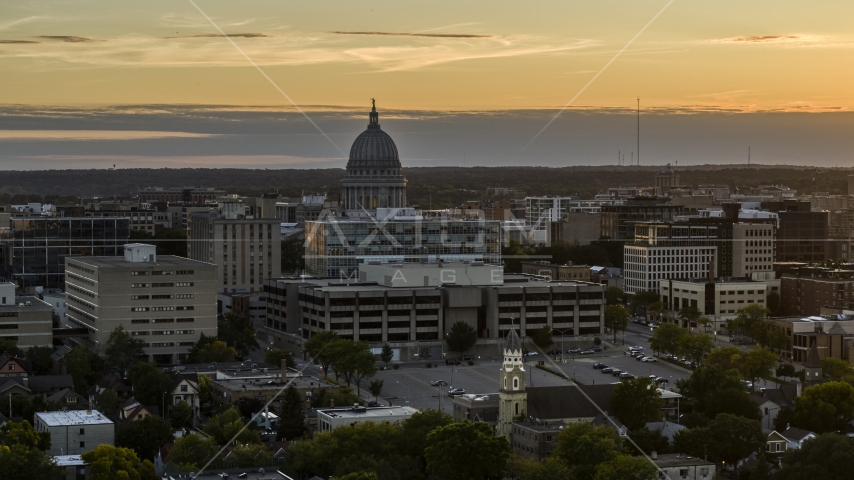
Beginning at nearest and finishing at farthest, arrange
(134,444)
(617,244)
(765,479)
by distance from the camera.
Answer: (765,479), (134,444), (617,244)

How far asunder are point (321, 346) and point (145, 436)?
73.3 feet

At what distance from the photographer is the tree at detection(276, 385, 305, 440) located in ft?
185

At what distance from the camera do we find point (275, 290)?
89.5m

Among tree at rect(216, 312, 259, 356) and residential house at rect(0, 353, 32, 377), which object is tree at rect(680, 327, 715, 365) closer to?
tree at rect(216, 312, 259, 356)

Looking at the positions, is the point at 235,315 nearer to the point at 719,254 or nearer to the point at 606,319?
the point at 606,319

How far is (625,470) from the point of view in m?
49.1

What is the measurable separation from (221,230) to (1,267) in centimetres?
1889

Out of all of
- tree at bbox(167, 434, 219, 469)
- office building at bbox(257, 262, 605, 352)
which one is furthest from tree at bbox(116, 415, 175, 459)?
Answer: office building at bbox(257, 262, 605, 352)

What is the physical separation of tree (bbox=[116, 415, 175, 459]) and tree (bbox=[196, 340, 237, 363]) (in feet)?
61.9

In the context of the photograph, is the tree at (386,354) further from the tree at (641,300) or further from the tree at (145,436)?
the tree at (641,300)

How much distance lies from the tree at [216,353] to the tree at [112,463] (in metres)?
22.6

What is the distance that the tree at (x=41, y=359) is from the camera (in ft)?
230

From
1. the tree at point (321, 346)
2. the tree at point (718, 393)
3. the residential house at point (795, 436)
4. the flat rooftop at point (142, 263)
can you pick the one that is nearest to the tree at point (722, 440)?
the residential house at point (795, 436)

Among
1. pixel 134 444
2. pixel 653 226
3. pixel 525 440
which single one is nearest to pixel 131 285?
pixel 134 444
